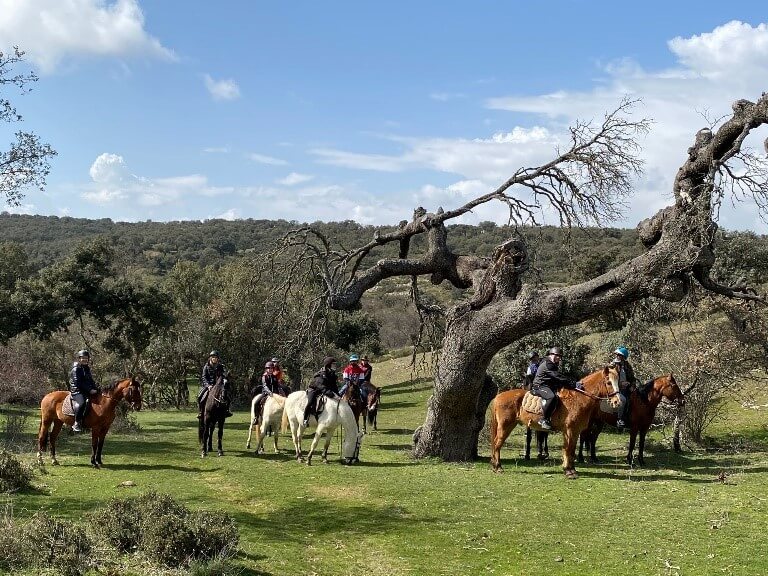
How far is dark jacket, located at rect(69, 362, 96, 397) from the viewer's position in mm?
13750

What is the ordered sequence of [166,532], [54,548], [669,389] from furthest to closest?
[669,389], [166,532], [54,548]

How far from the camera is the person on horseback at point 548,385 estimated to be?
12.6 meters

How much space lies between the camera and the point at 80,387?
45.3 ft

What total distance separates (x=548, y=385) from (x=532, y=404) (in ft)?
1.63

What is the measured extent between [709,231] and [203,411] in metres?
11.2

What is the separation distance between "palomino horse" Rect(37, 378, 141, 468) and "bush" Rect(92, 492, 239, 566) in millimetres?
6392

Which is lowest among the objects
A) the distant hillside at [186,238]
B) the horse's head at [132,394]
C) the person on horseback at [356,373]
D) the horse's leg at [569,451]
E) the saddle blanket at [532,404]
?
the horse's leg at [569,451]

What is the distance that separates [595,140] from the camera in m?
14.3

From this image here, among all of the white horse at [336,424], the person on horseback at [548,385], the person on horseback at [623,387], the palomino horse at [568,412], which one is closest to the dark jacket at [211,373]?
the white horse at [336,424]

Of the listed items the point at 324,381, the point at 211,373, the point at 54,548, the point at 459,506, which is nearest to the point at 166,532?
the point at 54,548

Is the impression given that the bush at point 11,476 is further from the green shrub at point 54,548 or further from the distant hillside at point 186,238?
the distant hillside at point 186,238

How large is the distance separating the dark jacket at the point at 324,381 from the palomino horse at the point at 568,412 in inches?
135

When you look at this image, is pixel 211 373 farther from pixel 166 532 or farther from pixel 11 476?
pixel 166 532

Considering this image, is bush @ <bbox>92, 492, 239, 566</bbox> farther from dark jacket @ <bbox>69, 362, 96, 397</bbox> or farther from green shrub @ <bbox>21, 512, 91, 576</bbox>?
dark jacket @ <bbox>69, 362, 96, 397</bbox>
